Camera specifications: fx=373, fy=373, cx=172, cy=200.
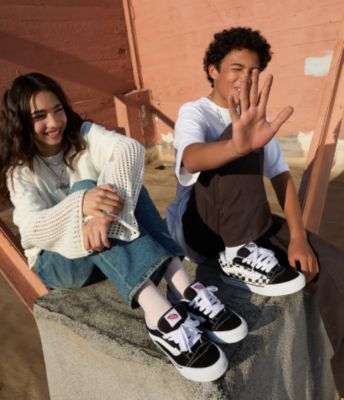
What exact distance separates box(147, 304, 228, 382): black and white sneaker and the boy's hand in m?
0.59

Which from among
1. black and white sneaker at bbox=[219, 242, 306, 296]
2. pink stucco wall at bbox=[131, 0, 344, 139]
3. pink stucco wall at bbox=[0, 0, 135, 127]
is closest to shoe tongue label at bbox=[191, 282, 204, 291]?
black and white sneaker at bbox=[219, 242, 306, 296]

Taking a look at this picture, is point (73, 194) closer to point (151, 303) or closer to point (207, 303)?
point (151, 303)

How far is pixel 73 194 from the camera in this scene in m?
1.34

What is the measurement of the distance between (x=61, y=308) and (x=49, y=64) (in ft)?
13.4

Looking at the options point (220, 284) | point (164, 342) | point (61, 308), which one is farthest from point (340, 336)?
point (61, 308)

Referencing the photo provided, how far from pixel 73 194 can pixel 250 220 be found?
697 mm

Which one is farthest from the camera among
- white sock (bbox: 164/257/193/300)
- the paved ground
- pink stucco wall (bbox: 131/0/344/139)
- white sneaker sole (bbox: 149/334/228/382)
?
pink stucco wall (bbox: 131/0/344/139)

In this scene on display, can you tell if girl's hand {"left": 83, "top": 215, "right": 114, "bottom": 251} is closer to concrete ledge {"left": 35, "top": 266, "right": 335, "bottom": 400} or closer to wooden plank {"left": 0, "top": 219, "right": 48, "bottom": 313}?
concrete ledge {"left": 35, "top": 266, "right": 335, "bottom": 400}

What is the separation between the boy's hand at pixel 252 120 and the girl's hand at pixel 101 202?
1.50ft

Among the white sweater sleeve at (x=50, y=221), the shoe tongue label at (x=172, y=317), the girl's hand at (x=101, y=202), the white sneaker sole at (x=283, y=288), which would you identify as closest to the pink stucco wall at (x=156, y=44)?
the white sweater sleeve at (x=50, y=221)

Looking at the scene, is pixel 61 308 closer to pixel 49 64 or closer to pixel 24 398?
pixel 24 398

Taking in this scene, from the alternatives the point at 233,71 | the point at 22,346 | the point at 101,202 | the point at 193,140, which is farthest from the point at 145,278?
the point at 22,346

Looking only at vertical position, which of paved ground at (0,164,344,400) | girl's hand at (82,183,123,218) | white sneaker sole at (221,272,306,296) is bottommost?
paved ground at (0,164,344,400)

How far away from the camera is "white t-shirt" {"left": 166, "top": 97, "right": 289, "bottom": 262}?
5.13ft
